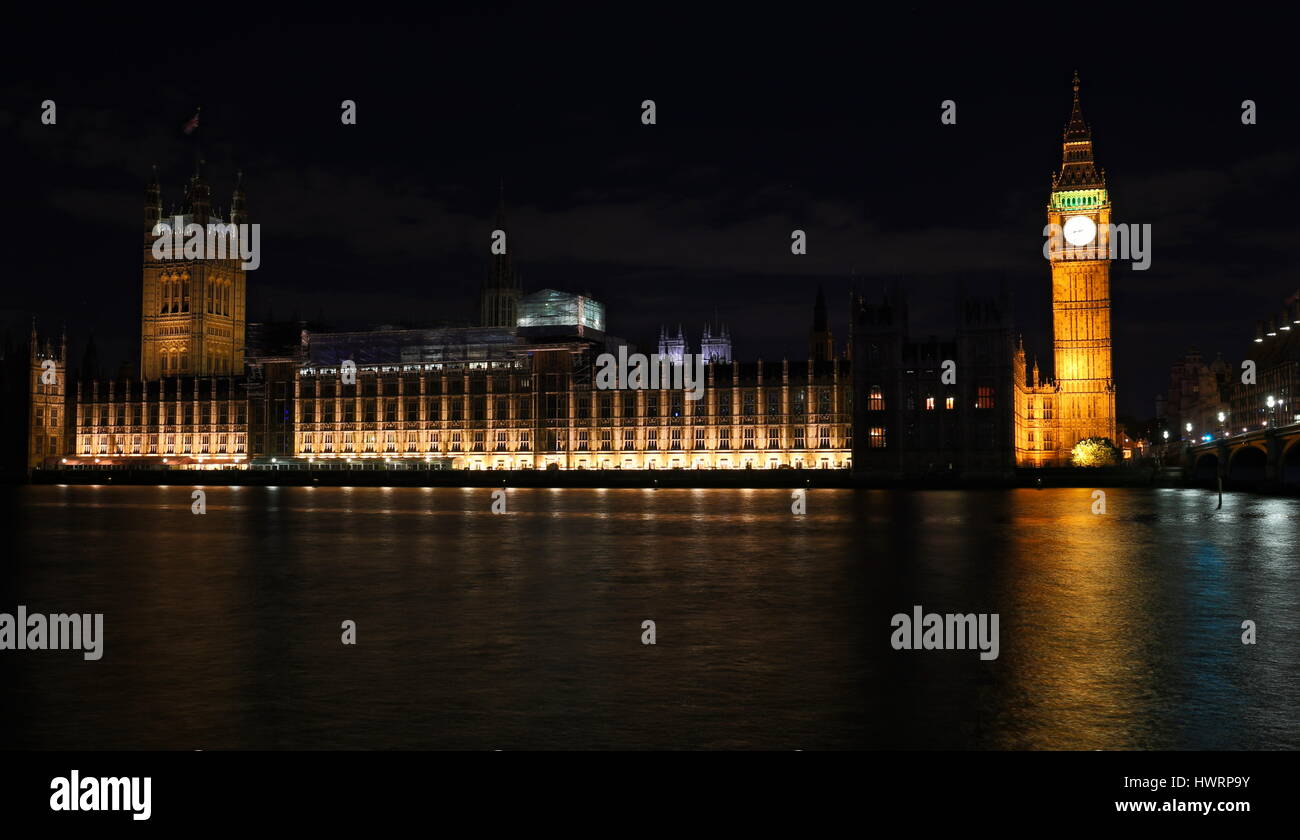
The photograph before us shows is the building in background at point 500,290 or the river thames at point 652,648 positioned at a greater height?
the building in background at point 500,290

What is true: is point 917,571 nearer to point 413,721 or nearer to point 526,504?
point 413,721

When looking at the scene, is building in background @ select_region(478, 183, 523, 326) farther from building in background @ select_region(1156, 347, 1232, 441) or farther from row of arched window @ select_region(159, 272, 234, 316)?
building in background @ select_region(1156, 347, 1232, 441)

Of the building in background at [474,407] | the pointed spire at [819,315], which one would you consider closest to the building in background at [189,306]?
the building in background at [474,407]

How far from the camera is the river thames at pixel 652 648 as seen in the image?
9523 mm

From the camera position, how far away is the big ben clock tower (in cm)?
12581

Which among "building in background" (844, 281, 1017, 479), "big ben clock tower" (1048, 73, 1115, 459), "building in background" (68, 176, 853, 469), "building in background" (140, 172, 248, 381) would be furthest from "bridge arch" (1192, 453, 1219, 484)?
"building in background" (140, 172, 248, 381)

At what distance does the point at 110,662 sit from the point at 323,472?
360 feet

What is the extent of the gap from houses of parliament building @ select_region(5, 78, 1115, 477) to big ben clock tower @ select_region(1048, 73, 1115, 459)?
0.74 ft

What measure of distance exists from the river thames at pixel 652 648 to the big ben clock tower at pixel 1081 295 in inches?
3937

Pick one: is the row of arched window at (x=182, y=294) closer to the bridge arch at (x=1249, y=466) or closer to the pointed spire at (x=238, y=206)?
the pointed spire at (x=238, y=206)

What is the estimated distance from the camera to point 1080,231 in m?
129

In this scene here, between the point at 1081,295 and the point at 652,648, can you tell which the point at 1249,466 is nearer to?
the point at 1081,295

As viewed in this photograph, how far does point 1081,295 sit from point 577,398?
2399 inches
